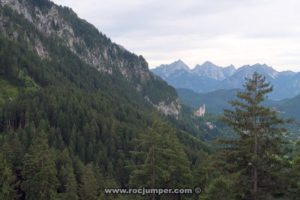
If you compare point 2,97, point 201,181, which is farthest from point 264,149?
point 2,97

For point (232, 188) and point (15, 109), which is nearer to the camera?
point (232, 188)

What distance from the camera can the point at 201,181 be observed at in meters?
50.9

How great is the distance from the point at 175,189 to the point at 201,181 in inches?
294

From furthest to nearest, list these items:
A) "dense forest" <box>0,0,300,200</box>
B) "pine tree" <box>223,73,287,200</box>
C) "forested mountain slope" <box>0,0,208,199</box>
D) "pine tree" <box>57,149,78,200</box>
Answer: "pine tree" <box>57,149,78,200</box> < "forested mountain slope" <box>0,0,208,199</box> < "dense forest" <box>0,0,300,200</box> < "pine tree" <box>223,73,287,200</box>

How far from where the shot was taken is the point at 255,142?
98.9ft

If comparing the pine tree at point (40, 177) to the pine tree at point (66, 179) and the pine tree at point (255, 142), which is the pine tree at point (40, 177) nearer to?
the pine tree at point (66, 179)

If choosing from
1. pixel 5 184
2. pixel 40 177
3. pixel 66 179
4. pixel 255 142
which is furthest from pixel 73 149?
pixel 255 142

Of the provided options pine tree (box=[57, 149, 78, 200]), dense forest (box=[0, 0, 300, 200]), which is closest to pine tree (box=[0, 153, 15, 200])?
dense forest (box=[0, 0, 300, 200])

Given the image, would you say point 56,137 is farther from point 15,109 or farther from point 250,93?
point 250,93

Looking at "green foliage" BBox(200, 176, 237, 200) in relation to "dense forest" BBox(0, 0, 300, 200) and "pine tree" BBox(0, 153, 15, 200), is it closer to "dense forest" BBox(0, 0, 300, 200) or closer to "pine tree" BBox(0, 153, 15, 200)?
"dense forest" BBox(0, 0, 300, 200)

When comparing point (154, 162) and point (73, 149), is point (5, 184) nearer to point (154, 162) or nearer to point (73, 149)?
point (154, 162)

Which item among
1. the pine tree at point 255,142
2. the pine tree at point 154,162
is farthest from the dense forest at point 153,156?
the pine tree at point 154,162

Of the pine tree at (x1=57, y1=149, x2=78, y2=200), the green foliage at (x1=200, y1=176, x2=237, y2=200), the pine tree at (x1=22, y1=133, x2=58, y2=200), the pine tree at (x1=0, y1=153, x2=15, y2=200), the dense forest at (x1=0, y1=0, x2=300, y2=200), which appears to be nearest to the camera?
the green foliage at (x1=200, y1=176, x2=237, y2=200)

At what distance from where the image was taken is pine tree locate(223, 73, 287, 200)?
30.1 metres
